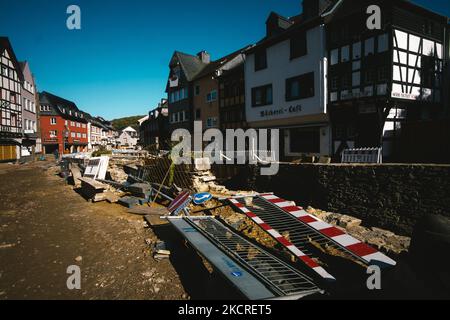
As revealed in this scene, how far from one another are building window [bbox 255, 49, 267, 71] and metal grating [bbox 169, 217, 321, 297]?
53.9 ft

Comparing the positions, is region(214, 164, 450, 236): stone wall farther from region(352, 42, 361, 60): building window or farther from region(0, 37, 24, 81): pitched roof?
region(0, 37, 24, 81): pitched roof

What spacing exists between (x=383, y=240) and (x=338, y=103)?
9.84 meters

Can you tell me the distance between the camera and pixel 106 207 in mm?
9914

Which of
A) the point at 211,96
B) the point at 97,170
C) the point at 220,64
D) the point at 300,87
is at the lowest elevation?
the point at 97,170

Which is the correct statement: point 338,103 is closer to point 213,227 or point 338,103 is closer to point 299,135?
point 299,135

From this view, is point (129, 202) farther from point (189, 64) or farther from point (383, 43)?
point (189, 64)

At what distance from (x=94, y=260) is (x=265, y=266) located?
393 centimetres

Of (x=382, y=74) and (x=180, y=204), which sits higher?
(x=382, y=74)

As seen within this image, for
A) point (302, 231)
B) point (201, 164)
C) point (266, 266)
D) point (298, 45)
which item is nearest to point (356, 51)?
point (298, 45)

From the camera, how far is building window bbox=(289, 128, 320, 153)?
1652 centimetres

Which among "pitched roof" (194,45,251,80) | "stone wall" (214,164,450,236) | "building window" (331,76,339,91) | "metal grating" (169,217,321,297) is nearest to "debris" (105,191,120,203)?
"metal grating" (169,217,321,297)

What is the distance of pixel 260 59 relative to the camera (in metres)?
19.7

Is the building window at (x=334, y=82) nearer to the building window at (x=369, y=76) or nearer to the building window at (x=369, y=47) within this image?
the building window at (x=369, y=76)
